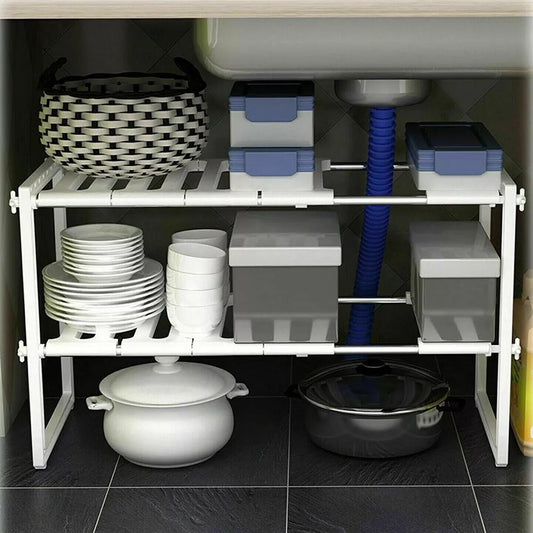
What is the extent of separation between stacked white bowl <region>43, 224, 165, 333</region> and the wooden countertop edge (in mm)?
558

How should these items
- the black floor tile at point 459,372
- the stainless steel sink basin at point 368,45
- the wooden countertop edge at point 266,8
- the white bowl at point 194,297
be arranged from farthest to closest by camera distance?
the black floor tile at point 459,372
the white bowl at point 194,297
the stainless steel sink basin at point 368,45
the wooden countertop edge at point 266,8

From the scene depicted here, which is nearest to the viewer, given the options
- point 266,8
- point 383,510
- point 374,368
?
point 266,8

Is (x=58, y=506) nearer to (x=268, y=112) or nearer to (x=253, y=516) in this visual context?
(x=253, y=516)

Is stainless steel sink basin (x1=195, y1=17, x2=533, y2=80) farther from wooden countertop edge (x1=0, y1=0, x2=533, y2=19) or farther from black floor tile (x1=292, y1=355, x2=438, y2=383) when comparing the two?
black floor tile (x1=292, y1=355, x2=438, y2=383)

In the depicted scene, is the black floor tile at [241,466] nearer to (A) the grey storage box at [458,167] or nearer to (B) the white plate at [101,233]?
(B) the white plate at [101,233]

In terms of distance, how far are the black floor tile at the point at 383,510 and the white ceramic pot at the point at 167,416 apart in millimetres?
234

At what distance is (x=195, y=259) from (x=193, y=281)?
46mm

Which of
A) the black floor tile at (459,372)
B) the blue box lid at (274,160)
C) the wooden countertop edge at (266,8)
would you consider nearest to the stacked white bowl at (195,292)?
the blue box lid at (274,160)

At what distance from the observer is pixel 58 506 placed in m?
2.23

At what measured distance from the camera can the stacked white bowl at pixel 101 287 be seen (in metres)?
2.30

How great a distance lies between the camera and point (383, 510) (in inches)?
86.4

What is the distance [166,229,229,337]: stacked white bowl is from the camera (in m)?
2.28

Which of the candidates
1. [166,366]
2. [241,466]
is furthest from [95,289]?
[241,466]

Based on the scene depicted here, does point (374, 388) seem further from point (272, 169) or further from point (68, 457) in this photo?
point (68, 457)
